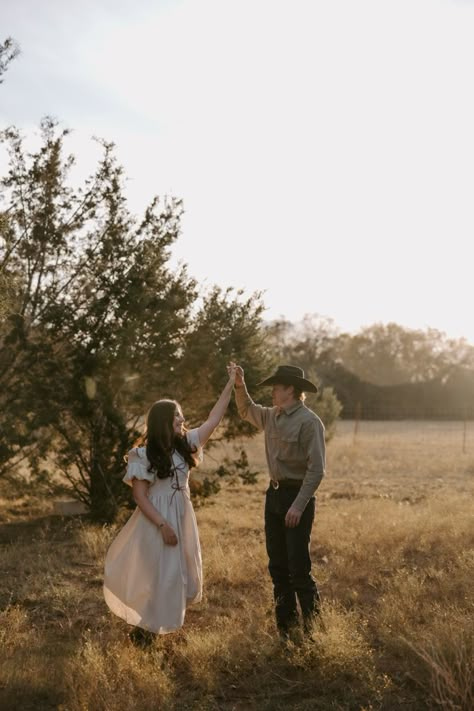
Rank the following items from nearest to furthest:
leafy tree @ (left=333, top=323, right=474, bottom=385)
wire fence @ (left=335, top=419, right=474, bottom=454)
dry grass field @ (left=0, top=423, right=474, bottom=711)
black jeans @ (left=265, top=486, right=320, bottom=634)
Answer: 1. dry grass field @ (left=0, top=423, right=474, bottom=711)
2. black jeans @ (left=265, top=486, right=320, bottom=634)
3. wire fence @ (left=335, top=419, right=474, bottom=454)
4. leafy tree @ (left=333, top=323, right=474, bottom=385)

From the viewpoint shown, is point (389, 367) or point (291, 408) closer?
point (291, 408)

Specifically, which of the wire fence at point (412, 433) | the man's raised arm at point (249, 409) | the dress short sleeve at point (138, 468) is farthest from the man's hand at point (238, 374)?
the wire fence at point (412, 433)

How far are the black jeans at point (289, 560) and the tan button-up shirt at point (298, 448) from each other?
0.17m

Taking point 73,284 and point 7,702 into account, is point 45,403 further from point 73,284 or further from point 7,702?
point 7,702

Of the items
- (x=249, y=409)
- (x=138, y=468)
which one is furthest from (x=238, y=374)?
(x=138, y=468)

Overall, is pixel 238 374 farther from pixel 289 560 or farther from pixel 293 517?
pixel 289 560

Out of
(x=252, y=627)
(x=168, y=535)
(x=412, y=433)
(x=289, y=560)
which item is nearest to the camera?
(x=168, y=535)

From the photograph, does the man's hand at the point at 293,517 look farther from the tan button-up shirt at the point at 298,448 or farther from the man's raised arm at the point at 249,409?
the man's raised arm at the point at 249,409

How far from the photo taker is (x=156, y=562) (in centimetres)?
513

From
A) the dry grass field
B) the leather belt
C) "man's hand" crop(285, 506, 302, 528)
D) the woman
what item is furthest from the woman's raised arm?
the dry grass field

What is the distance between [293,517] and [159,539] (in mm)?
979

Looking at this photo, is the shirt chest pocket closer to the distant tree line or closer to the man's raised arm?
the man's raised arm

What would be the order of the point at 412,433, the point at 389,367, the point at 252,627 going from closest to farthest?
1. the point at 252,627
2. the point at 412,433
3. the point at 389,367

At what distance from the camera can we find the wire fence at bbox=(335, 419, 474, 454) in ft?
104
